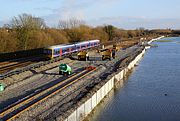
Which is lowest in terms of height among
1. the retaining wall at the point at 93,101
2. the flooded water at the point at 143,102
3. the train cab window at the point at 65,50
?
the flooded water at the point at 143,102

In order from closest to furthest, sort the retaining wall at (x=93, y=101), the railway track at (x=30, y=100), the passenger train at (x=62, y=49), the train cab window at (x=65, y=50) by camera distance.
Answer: the railway track at (x=30, y=100), the retaining wall at (x=93, y=101), the passenger train at (x=62, y=49), the train cab window at (x=65, y=50)

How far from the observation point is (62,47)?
52250 millimetres

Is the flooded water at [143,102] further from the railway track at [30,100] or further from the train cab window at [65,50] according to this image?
the train cab window at [65,50]

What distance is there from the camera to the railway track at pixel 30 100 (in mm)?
20900

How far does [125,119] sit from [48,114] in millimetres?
6164

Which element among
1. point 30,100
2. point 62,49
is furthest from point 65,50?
point 30,100

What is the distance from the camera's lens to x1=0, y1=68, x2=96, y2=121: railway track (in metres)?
20.9

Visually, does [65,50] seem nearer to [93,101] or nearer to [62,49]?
[62,49]

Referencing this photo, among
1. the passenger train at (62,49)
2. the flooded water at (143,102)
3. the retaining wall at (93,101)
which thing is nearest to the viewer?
the retaining wall at (93,101)

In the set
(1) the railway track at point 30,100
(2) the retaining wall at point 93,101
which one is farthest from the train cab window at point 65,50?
(1) the railway track at point 30,100

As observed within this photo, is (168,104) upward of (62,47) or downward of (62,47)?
downward

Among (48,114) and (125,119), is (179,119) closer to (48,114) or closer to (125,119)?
(125,119)

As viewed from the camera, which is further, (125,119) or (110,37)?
(110,37)

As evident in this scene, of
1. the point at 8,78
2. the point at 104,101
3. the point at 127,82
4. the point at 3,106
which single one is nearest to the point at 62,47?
the point at 127,82
